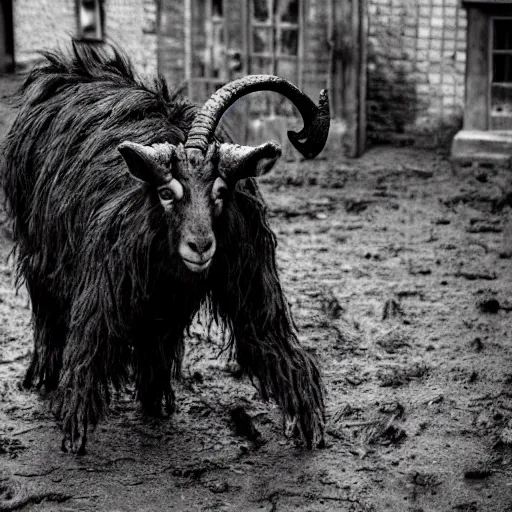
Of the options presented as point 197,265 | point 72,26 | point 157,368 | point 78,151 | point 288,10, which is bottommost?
point 157,368

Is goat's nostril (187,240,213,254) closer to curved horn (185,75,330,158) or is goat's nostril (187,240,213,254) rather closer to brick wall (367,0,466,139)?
curved horn (185,75,330,158)

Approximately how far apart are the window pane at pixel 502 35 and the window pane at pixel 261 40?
104 inches

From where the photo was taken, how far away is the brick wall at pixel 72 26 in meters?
12.9

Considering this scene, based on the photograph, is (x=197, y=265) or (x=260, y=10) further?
(x=260, y=10)

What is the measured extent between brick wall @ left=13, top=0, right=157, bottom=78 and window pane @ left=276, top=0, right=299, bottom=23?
1.56m

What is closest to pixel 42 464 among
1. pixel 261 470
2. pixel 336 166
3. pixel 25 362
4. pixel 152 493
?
pixel 152 493

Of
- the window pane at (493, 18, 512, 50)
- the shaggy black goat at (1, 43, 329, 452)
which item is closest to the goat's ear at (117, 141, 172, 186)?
the shaggy black goat at (1, 43, 329, 452)

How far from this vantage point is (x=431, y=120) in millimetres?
12734

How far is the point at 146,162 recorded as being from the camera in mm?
4242

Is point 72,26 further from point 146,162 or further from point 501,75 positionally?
point 146,162

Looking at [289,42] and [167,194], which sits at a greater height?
[289,42]

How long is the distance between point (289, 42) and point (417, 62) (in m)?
1.57

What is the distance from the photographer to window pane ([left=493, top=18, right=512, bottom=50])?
11859 millimetres

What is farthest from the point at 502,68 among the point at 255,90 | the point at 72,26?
the point at 255,90
